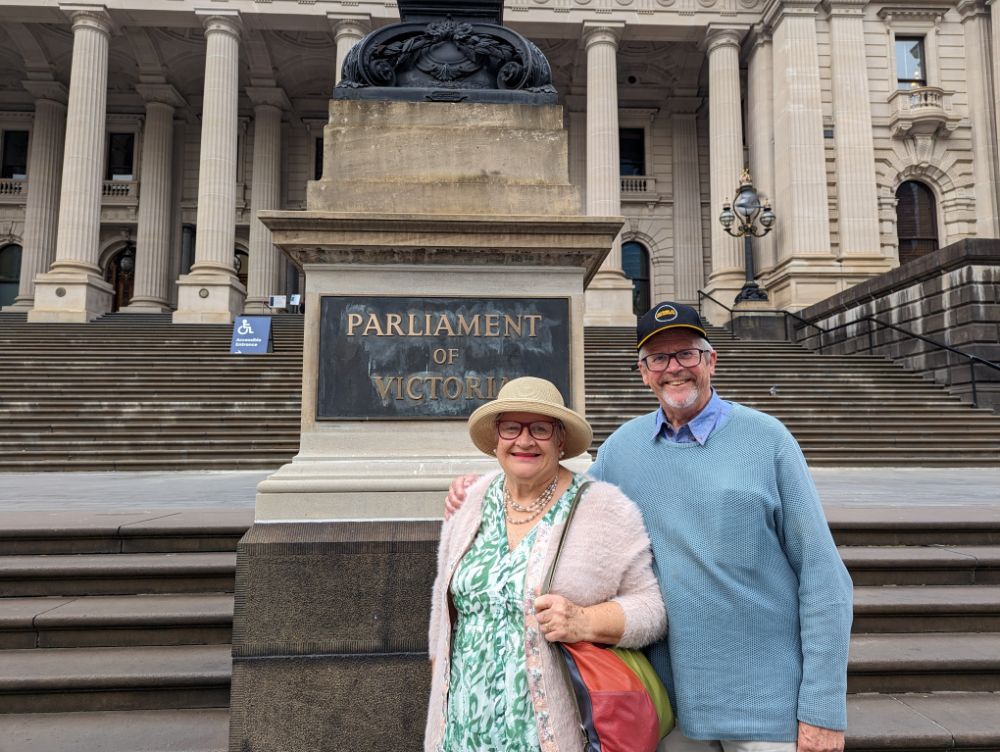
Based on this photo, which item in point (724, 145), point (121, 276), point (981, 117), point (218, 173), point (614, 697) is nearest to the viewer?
point (614, 697)

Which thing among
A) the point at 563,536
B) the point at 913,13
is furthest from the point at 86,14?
the point at 563,536

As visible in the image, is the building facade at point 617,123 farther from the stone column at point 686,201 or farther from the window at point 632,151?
the window at point 632,151

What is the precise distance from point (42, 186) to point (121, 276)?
5.01 m

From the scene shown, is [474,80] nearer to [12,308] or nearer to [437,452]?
[437,452]

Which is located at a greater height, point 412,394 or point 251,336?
point 251,336

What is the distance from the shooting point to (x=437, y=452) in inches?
137

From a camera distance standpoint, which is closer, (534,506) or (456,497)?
(534,506)

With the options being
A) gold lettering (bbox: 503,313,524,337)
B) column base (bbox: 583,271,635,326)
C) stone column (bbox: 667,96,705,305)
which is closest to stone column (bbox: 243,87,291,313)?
column base (bbox: 583,271,635,326)

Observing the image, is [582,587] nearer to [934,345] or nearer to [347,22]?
[934,345]

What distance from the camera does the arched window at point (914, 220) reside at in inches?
1021

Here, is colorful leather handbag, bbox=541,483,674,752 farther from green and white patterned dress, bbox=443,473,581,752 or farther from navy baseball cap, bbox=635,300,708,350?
navy baseball cap, bbox=635,300,708,350

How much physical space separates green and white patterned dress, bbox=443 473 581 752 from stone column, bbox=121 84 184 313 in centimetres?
3127

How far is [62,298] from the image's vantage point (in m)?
24.9

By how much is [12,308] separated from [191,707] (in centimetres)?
3203
